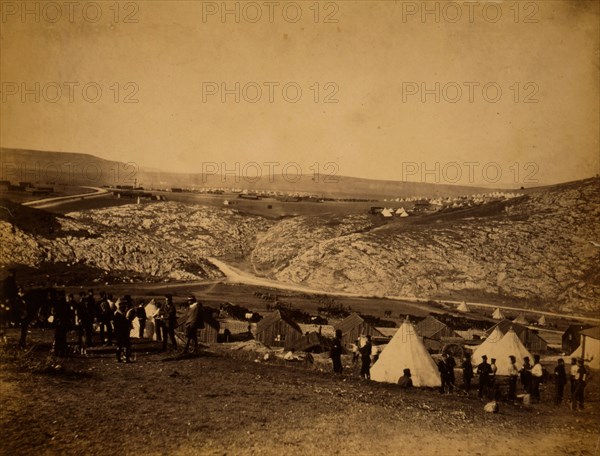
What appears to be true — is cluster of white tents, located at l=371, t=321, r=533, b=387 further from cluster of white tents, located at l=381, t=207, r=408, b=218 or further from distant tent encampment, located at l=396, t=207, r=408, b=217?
cluster of white tents, located at l=381, t=207, r=408, b=218

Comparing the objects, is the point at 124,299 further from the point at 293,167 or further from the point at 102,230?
the point at 293,167

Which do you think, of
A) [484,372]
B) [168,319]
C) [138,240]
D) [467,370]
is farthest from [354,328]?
[138,240]

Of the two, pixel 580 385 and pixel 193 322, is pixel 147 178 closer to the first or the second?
pixel 193 322

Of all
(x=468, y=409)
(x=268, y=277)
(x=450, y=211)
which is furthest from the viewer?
Answer: (x=450, y=211)

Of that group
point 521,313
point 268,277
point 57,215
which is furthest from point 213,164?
point 521,313

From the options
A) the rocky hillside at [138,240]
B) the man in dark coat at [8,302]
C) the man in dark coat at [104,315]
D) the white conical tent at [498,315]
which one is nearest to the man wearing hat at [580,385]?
the white conical tent at [498,315]
